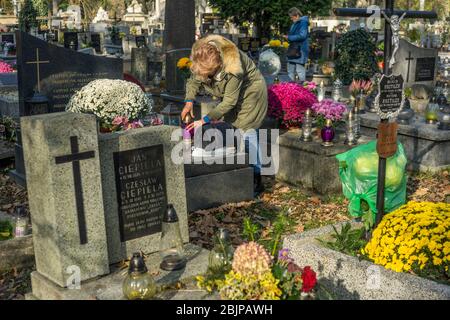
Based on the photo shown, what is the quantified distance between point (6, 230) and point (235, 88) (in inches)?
109

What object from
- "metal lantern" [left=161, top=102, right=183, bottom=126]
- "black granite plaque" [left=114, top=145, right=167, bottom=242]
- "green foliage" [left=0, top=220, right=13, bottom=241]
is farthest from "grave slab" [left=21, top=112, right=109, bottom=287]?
"metal lantern" [left=161, top=102, right=183, bottom=126]

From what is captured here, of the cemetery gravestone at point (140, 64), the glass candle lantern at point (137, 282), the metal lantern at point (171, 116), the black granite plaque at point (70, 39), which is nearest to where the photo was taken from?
the glass candle lantern at point (137, 282)

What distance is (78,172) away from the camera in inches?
176

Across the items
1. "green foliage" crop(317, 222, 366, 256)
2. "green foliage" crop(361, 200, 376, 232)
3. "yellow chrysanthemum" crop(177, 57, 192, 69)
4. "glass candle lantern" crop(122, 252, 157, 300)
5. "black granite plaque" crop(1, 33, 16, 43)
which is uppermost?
"yellow chrysanthemum" crop(177, 57, 192, 69)

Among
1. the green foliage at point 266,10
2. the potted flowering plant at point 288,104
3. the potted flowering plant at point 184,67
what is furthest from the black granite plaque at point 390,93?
the green foliage at point 266,10

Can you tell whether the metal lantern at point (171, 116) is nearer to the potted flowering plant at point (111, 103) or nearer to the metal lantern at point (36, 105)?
the potted flowering plant at point (111, 103)

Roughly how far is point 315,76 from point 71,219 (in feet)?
40.1

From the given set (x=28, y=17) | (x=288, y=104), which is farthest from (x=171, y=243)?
(x=28, y=17)

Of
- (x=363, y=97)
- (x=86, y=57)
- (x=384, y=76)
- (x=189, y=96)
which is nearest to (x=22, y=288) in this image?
(x=189, y=96)

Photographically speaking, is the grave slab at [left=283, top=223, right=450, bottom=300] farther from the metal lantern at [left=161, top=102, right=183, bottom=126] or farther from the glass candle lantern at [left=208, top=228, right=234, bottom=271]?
the metal lantern at [left=161, top=102, right=183, bottom=126]

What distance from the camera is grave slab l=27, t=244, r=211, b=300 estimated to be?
4.27 meters

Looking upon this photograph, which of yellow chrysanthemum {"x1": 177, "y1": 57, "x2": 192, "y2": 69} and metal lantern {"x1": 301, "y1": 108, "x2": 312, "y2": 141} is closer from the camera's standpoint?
metal lantern {"x1": 301, "y1": 108, "x2": 312, "y2": 141}

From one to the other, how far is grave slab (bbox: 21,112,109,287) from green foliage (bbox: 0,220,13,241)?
130cm

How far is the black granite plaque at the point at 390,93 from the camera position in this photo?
5.23 metres
